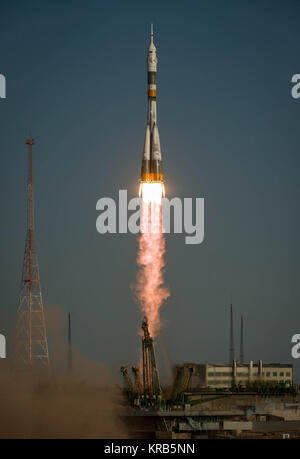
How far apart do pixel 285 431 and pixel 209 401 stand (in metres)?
8.16

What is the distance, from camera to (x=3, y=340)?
10100cm

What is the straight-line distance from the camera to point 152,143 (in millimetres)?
97688

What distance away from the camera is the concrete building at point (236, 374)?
125 metres

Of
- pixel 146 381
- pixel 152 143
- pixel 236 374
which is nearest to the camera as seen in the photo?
pixel 146 381

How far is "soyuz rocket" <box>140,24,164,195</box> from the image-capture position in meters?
96.7

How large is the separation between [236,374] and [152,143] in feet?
120

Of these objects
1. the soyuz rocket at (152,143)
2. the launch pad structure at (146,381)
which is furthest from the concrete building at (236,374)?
the soyuz rocket at (152,143)

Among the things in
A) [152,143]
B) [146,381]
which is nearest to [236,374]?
[146,381]

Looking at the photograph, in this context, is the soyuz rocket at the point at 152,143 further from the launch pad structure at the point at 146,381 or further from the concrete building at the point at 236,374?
the concrete building at the point at 236,374

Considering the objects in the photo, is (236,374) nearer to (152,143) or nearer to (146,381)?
(146,381)

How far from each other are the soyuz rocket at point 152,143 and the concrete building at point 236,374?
30.6m

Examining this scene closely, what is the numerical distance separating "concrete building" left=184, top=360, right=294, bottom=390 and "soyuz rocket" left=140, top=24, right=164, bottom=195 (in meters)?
30.6
